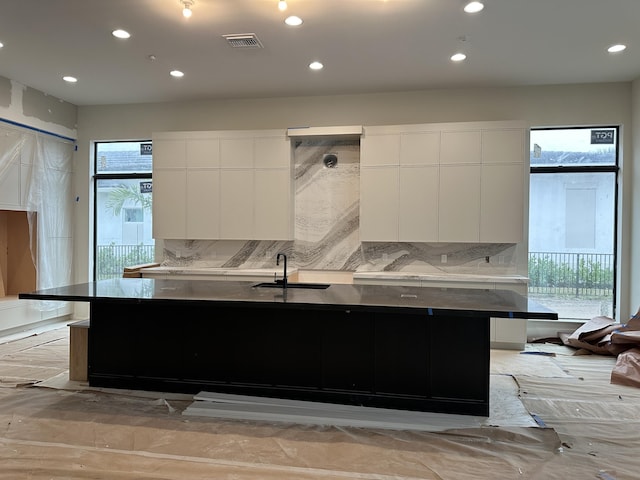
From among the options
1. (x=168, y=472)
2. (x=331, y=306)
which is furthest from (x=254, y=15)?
(x=168, y=472)

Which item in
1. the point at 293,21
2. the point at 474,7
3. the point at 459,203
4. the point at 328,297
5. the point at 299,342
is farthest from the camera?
the point at 459,203

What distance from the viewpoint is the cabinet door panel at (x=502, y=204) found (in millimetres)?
4949

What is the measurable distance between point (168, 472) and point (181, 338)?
1233mm

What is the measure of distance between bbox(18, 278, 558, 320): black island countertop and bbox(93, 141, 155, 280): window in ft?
8.99

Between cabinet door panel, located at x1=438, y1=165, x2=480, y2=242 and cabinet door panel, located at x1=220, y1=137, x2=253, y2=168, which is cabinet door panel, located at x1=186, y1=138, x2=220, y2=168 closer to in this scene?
cabinet door panel, located at x1=220, y1=137, x2=253, y2=168

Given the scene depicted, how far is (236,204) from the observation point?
5555 millimetres

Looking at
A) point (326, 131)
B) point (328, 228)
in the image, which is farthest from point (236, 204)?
point (326, 131)

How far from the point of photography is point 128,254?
6.34 metres

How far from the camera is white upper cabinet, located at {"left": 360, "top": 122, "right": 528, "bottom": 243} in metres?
4.96

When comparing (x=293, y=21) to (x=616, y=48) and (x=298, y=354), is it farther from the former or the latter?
(x=616, y=48)

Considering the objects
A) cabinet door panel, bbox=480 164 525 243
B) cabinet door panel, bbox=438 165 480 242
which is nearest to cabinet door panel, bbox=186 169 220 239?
cabinet door panel, bbox=438 165 480 242

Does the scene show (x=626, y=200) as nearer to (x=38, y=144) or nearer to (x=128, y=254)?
(x=128, y=254)

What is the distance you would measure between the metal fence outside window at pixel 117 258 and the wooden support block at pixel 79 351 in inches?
104

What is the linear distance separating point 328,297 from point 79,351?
2198 mm
